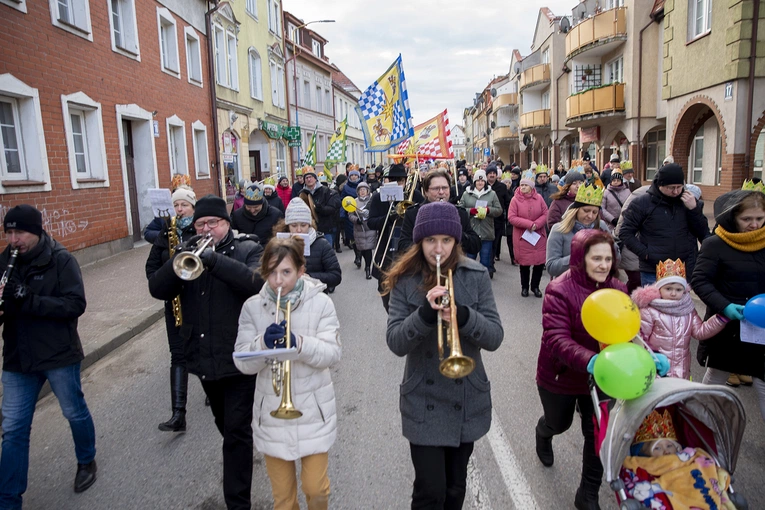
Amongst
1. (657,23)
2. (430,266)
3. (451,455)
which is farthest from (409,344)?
(657,23)

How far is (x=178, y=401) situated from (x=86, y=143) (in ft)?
31.2

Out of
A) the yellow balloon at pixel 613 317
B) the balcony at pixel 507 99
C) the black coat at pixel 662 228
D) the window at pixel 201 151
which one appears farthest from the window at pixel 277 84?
the balcony at pixel 507 99

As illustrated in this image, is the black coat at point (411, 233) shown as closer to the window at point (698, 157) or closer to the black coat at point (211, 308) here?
the black coat at point (211, 308)

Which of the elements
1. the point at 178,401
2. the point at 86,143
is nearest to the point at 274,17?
the point at 86,143

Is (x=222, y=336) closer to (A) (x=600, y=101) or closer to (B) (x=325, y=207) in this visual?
(B) (x=325, y=207)

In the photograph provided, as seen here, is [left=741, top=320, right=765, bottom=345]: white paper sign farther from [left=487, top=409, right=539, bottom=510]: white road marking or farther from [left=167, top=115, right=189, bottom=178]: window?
[left=167, top=115, right=189, bottom=178]: window

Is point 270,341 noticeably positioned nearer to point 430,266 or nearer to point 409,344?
point 409,344

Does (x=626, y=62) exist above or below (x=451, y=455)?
above

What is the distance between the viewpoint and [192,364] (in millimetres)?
3246

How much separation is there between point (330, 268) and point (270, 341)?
2.41 meters

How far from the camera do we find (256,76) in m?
25.1

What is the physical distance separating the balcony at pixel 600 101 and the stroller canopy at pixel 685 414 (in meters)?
23.3

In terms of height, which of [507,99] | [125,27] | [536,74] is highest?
[507,99]

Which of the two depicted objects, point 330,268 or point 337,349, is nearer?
point 337,349
